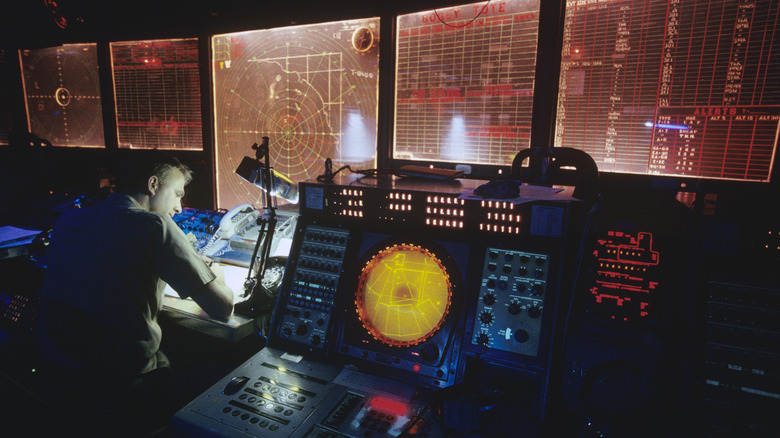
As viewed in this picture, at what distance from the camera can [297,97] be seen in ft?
9.96

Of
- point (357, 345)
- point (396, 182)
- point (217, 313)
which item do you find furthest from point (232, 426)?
point (396, 182)

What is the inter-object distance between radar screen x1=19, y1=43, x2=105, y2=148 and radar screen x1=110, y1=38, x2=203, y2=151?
0.30 metres

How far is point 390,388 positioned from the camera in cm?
140

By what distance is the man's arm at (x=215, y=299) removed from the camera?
1.77 m

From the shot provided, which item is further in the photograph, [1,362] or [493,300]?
Result: [1,362]

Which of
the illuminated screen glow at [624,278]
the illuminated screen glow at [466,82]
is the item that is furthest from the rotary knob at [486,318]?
the illuminated screen glow at [466,82]

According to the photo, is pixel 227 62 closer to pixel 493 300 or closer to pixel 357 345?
pixel 357 345

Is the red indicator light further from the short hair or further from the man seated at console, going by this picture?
the short hair

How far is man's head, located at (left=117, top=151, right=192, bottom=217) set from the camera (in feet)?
6.35

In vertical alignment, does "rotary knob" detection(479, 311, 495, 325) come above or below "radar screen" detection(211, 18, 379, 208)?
below

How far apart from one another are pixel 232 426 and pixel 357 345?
53 centimetres

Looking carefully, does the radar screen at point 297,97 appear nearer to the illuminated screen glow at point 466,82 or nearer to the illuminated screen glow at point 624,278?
the illuminated screen glow at point 466,82

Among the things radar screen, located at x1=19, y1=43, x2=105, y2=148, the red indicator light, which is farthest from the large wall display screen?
radar screen, located at x1=19, y1=43, x2=105, y2=148

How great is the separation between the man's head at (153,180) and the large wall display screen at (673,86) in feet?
7.34
